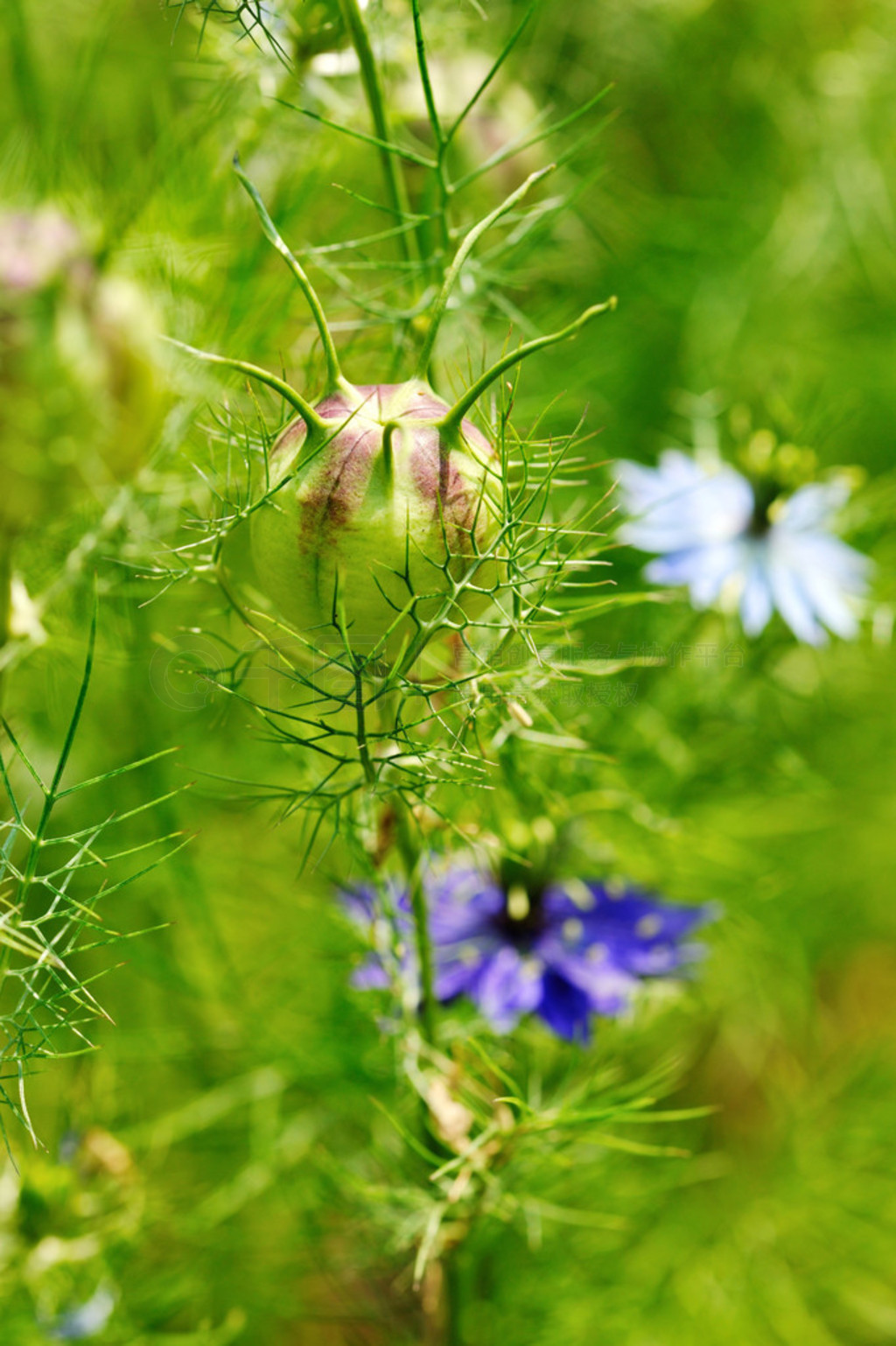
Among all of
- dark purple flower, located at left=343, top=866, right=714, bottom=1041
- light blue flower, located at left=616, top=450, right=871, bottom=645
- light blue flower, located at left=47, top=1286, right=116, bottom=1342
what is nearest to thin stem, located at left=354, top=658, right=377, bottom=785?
dark purple flower, located at left=343, top=866, right=714, bottom=1041

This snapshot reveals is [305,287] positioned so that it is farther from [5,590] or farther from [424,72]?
[5,590]

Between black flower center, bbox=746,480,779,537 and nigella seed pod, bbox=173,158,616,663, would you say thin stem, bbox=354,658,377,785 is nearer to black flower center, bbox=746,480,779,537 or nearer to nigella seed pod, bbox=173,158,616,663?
nigella seed pod, bbox=173,158,616,663

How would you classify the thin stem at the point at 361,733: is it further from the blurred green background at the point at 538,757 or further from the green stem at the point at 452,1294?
the green stem at the point at 452,1294

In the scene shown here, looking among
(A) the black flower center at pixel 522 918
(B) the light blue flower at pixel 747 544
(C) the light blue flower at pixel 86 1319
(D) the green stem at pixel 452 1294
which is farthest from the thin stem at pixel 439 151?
(C) the light blue flower at pixel 86 1319

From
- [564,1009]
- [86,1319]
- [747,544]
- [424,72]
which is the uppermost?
[424,72]

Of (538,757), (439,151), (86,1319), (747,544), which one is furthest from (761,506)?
(86,1319)

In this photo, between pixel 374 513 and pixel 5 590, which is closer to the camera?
pixel 374 513

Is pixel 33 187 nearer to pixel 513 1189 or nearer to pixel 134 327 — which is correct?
pixel 134 327
